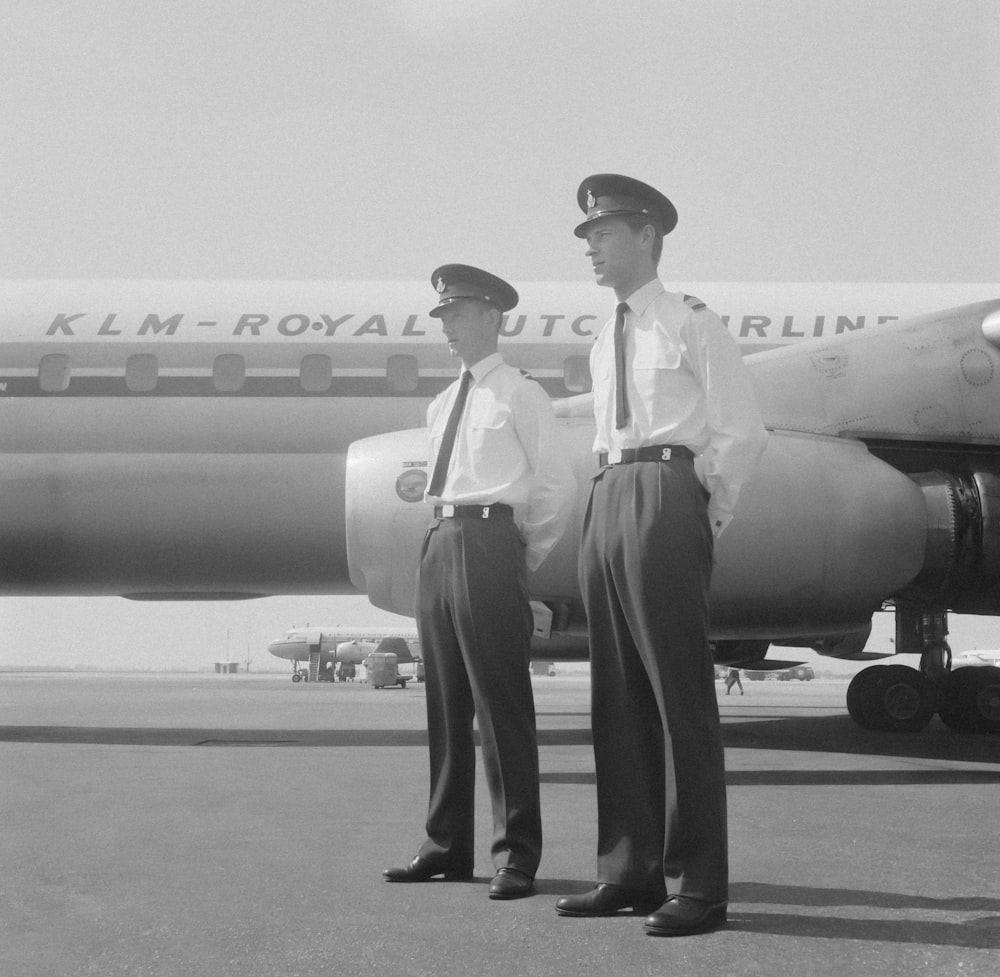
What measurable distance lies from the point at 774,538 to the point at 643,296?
3.98 meters

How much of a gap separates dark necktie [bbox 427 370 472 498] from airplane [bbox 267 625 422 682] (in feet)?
187

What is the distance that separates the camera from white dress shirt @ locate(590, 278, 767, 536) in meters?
3.70

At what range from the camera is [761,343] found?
10.8m

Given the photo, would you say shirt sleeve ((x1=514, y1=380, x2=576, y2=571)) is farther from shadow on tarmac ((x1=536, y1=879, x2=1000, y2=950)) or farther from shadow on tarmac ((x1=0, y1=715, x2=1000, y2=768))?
shadow on tarmac ((x1=0, y1=715, x2=1000, y2=768))

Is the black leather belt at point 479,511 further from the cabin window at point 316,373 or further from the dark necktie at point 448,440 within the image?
the cabin window at point 316,373

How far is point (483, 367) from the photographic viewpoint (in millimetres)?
4469

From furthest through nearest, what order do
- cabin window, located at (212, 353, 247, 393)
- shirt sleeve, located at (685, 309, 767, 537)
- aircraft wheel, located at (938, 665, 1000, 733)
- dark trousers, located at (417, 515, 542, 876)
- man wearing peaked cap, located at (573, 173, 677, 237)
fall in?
cabin window, located at (212, 353, 247, 393)
aircraft wheel, located at (938, 665, 1000, 733)
dark trousers, located at (417, 515, 542, 876)
man wearing peaked cap, located at (573, 173, 677, 237)
shirt sleeve, located at (685, 309, 767, 537)

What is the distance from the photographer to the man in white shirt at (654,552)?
3.57 m

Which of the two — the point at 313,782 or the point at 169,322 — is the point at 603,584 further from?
the point at 169,322

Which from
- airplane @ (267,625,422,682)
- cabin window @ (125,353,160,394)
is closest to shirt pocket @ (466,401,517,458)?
cabin window @ (125,353,160,394)

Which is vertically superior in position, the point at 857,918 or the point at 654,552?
the point at 654,552

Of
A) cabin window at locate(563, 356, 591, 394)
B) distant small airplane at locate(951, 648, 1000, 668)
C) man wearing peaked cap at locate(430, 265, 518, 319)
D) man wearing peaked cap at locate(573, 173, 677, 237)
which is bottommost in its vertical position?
distant small airplane at locate(951, 648, 1000, 668)

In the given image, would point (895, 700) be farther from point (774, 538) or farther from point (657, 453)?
point (657, 453)

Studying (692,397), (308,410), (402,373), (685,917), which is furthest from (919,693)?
(685,917)
